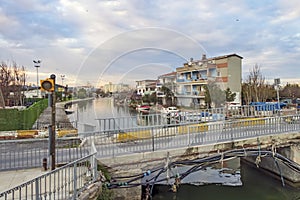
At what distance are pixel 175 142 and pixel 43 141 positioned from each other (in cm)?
478

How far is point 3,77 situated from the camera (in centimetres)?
3016

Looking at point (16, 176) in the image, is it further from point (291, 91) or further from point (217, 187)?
point (291, 91)

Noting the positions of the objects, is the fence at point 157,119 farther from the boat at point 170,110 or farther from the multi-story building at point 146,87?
the multi-story building at point 146,87

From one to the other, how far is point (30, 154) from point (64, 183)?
3708mm

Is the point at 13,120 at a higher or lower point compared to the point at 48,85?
lower

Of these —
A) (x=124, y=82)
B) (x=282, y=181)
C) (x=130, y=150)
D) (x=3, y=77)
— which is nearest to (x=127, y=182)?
(x=130, y=150)

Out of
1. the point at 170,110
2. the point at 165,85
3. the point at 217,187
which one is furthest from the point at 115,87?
the point at 217,187

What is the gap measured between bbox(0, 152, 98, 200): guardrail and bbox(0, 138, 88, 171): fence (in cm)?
168

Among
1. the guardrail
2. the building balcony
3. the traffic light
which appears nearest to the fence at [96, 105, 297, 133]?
the building balcony

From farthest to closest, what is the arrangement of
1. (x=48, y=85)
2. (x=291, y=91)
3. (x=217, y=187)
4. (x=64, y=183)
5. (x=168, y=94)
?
(x=291, y=91) → (x=217, y=187) → (x=168, y=94) → (x=48, y=85) → (x=64, y=183)

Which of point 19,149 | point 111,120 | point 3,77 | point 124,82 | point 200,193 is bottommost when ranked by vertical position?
point 200,193

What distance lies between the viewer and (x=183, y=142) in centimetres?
802

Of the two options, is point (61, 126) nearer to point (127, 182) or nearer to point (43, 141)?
point (43, 141)

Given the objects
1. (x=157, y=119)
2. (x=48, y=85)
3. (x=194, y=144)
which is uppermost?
(x=48, y=85)
